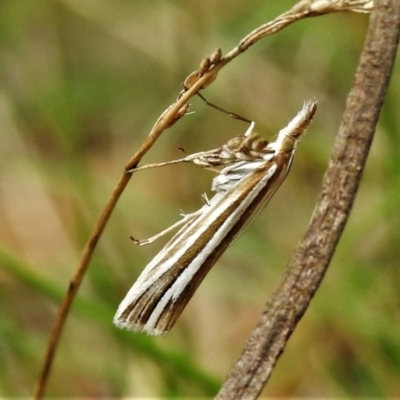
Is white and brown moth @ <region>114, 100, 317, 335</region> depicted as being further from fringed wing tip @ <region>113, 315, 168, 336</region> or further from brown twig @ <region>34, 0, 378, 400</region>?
brown twig @ <region>34, 0, 378, 400</region>

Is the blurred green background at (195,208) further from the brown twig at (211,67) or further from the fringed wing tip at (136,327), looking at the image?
the brown twig at (211,67)

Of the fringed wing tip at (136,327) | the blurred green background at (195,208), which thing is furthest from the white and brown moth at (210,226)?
the blurred green background at (195,208)

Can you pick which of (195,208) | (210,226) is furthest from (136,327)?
(195,208)

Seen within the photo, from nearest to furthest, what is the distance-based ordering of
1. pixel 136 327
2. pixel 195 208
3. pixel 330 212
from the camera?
1. pixel 330 212
2. pixel 136 327
3. pixel 195 208

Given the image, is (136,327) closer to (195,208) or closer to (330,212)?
(330,212)

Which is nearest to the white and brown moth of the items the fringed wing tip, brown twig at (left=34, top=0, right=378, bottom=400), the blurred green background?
the fringed wing tip

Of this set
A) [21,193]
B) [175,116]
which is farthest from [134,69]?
[175,116]
